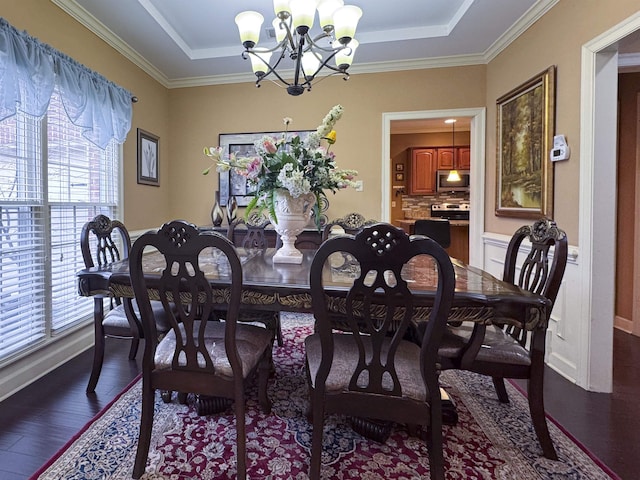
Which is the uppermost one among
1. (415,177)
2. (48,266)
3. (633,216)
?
(415,177)

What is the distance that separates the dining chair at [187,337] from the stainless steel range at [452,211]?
583 centimetres

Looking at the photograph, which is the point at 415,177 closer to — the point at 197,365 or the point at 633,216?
the point at 633,216

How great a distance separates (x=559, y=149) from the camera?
2.27 m

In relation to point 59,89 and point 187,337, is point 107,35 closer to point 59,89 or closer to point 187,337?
point 59,89

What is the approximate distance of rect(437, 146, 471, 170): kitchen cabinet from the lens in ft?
21.3

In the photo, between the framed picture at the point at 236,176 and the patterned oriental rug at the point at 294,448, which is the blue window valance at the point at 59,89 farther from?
the patterned oriental rug at the point at 294,448

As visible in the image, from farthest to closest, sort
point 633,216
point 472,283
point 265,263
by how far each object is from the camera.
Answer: point 633,216 → point 265,263 → point 472,283

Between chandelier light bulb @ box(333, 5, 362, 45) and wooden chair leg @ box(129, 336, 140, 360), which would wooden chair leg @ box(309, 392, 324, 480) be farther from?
chandelier light bulb @ box(333, 5, 362, 45)

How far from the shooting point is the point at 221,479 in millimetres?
1317

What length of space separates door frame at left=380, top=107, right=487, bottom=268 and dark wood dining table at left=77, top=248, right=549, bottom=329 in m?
1.87

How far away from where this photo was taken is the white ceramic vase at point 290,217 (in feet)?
6.16

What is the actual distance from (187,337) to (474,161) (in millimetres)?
3309

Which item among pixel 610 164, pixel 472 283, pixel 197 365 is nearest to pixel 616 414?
pixel 472 283

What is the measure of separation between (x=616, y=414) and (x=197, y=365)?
2243 millimetres
